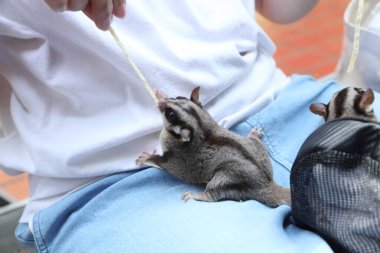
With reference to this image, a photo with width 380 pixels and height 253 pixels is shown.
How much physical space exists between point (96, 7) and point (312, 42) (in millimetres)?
2504

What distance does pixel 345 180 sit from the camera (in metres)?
0.66

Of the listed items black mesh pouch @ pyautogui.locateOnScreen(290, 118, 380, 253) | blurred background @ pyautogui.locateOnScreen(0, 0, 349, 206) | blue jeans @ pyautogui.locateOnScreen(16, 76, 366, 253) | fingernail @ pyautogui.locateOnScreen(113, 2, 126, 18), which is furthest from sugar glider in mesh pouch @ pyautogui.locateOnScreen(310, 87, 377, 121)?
blurred background @ pyautogui.locateOnScreen(0, 0, 349, 206)

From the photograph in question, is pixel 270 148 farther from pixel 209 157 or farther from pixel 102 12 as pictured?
pixel 102 12

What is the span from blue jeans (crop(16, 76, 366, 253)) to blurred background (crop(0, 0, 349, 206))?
1.78m

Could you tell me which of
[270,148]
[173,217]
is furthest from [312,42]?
[173,217]

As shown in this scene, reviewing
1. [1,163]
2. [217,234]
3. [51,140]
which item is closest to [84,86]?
[51,140]

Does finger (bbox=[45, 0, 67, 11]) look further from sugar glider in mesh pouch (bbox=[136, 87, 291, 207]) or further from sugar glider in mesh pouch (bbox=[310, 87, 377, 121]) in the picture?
sugar glider in mesh pouch (bbox=[310, 87, 377, 121])

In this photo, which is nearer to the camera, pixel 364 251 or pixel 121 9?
pixel 364 251

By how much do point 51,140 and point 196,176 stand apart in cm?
28

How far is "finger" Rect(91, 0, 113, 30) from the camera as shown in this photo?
30.2 inches

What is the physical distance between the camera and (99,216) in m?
0.88

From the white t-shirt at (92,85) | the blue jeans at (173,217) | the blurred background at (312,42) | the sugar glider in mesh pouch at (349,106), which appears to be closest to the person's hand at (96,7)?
the white t-shirt at (92,85)

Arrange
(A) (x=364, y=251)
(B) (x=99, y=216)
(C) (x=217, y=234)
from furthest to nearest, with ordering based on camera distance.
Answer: (B) (x=99, y=216), (C) (x=217, y=234), (A) (x=364, y=251)

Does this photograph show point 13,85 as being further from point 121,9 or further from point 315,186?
point 315,186
